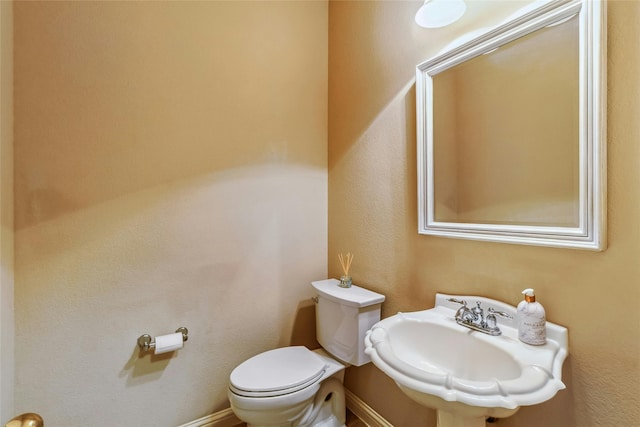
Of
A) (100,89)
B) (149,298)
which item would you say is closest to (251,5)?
(100,89)

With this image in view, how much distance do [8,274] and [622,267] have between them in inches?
78.2

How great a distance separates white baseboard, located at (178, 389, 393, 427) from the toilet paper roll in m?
0.46

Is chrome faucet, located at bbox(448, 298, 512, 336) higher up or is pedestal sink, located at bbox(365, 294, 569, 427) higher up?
chrome faucet, located at bbox(448, 298, 512, 336)

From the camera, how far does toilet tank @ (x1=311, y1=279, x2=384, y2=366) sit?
4.47ft

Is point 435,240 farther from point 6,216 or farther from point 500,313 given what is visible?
point 6,216

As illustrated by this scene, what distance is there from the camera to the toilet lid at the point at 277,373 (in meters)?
1.21

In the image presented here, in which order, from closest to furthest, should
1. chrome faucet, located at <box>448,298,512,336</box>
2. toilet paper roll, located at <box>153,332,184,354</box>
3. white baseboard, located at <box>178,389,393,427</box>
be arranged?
chrome faucet, located at <box>448,298,512,336</box> → toilet paper roll, located at <box>153,332,184,354</box> → white baseboard, located at <box>178,389,393,427</box>

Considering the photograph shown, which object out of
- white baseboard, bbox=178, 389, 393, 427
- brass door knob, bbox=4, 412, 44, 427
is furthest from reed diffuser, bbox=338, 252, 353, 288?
brass door knob, bbox=4, 412, 44, 427

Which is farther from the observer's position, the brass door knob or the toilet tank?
the toilet tank

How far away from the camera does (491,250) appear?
101cm

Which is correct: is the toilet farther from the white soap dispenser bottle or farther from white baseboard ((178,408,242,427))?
the white soap dispenser bottle

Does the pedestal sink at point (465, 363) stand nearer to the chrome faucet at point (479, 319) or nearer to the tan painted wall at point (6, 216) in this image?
the chrome faucet at point (479, 319)

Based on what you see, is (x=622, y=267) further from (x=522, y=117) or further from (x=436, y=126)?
(x=436, y=126)

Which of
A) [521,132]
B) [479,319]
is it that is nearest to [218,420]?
[479,319]
